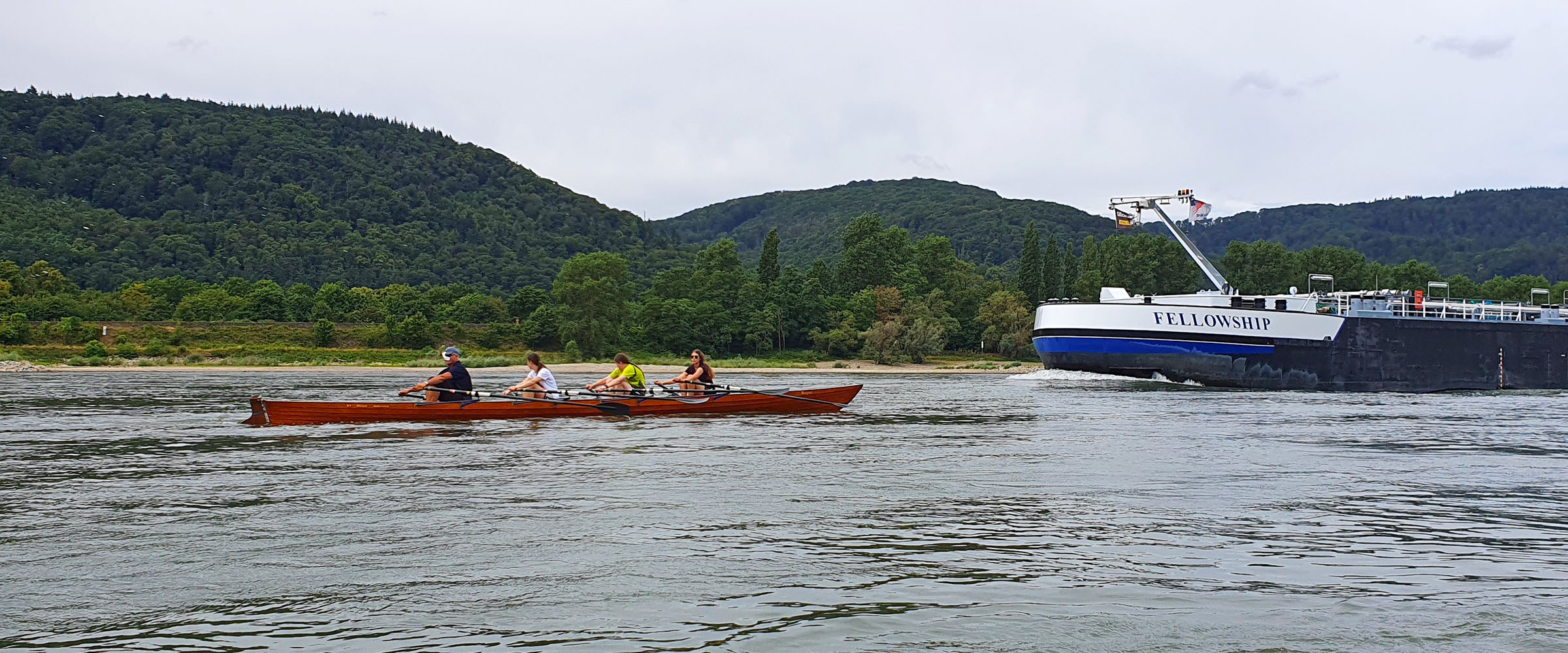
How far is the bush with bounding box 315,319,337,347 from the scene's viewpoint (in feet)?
284

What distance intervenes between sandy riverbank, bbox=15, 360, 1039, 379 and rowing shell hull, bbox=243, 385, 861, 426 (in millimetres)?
37751

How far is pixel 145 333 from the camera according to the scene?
81.5 m

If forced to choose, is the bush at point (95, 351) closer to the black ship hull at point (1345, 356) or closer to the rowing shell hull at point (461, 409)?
the rowing shell hull at point (461, 409)

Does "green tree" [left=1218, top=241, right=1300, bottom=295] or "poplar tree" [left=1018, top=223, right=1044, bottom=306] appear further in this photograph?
"green tree" [left=1218, top=241, right=1300, bottom=295]

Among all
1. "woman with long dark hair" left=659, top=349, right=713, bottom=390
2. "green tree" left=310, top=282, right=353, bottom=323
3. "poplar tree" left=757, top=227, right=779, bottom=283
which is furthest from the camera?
"poplar tree" left=757, top=227, right=779, bottom=283

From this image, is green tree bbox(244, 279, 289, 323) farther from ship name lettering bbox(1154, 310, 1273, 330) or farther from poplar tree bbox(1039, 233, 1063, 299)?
ship name lettering bbox(1154, 310, 1273, 330)

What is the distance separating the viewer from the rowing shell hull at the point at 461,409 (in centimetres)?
2500

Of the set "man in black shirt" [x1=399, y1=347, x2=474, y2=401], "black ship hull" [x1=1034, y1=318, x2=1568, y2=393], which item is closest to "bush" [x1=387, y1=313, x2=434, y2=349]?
"black ship hull" [x1=1034, y1=318, x2=1568, y2=393]

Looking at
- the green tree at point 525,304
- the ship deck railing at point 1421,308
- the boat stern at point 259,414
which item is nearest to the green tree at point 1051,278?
the green tree at point 525,304

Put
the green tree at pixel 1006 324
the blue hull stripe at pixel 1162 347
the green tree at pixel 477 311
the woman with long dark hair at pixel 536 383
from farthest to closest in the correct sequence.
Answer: the green tree at pixel 1006 324 → the green tree at pixel 477 311 → the blue hull stripe at pixel 1162 347 → the woman with long dark hair at pixel 536 383

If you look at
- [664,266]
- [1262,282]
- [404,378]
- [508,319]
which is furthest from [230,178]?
[1262,282]

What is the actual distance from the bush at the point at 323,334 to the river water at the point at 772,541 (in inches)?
2480

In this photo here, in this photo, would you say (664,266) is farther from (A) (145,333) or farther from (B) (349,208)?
(A) (145,333)

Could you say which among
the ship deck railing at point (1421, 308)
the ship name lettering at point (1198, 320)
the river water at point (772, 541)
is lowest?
the river water at point (772, 541)
